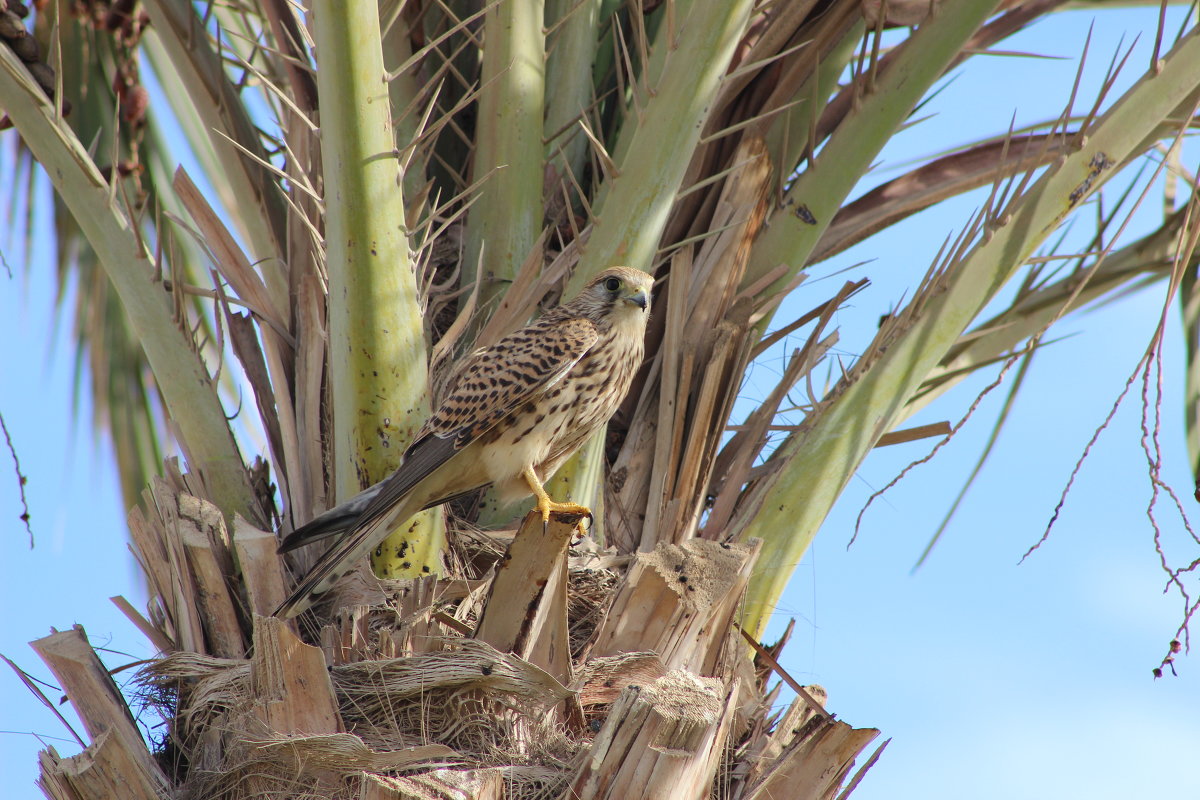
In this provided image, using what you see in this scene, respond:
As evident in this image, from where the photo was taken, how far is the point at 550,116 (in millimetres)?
3574

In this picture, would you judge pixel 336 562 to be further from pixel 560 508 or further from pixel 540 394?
pixel 540 394

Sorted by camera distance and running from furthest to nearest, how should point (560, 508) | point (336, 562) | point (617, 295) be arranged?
point (617, 295) < point (560, 508) < point (336, 562)

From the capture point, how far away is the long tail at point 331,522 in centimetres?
275

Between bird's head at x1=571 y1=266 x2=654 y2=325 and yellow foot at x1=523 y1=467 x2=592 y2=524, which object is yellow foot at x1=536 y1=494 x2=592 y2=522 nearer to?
yellow foot at x1=523 y1=467 x2=592 y2=524

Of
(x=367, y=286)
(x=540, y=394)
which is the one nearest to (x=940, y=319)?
(x=540, y=394)

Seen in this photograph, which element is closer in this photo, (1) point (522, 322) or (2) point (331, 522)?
(2) point (331, 522)

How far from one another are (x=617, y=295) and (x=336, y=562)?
1047mm

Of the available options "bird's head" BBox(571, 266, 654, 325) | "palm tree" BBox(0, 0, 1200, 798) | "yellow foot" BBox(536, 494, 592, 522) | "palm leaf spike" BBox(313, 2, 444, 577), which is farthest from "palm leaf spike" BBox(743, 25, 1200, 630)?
"palm leaf spike" BBox(313, 2, 444, 577)

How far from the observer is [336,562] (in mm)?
2758

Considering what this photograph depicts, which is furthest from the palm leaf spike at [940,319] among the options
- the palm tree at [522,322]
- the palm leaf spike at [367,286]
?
the palm leaf spike at [367,286]

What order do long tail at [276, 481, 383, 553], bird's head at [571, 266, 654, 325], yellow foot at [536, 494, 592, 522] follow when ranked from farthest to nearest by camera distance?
bird's head at [571, 266, 654, 325]
yellow foot at [536, 494, 592, 522]
long tail at [276, 481, 383, 553]

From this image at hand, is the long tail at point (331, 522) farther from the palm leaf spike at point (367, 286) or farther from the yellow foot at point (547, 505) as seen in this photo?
the yellow foot at point (547, 505)

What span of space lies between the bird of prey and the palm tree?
8cm

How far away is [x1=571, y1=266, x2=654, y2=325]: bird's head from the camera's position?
307 centimetres
